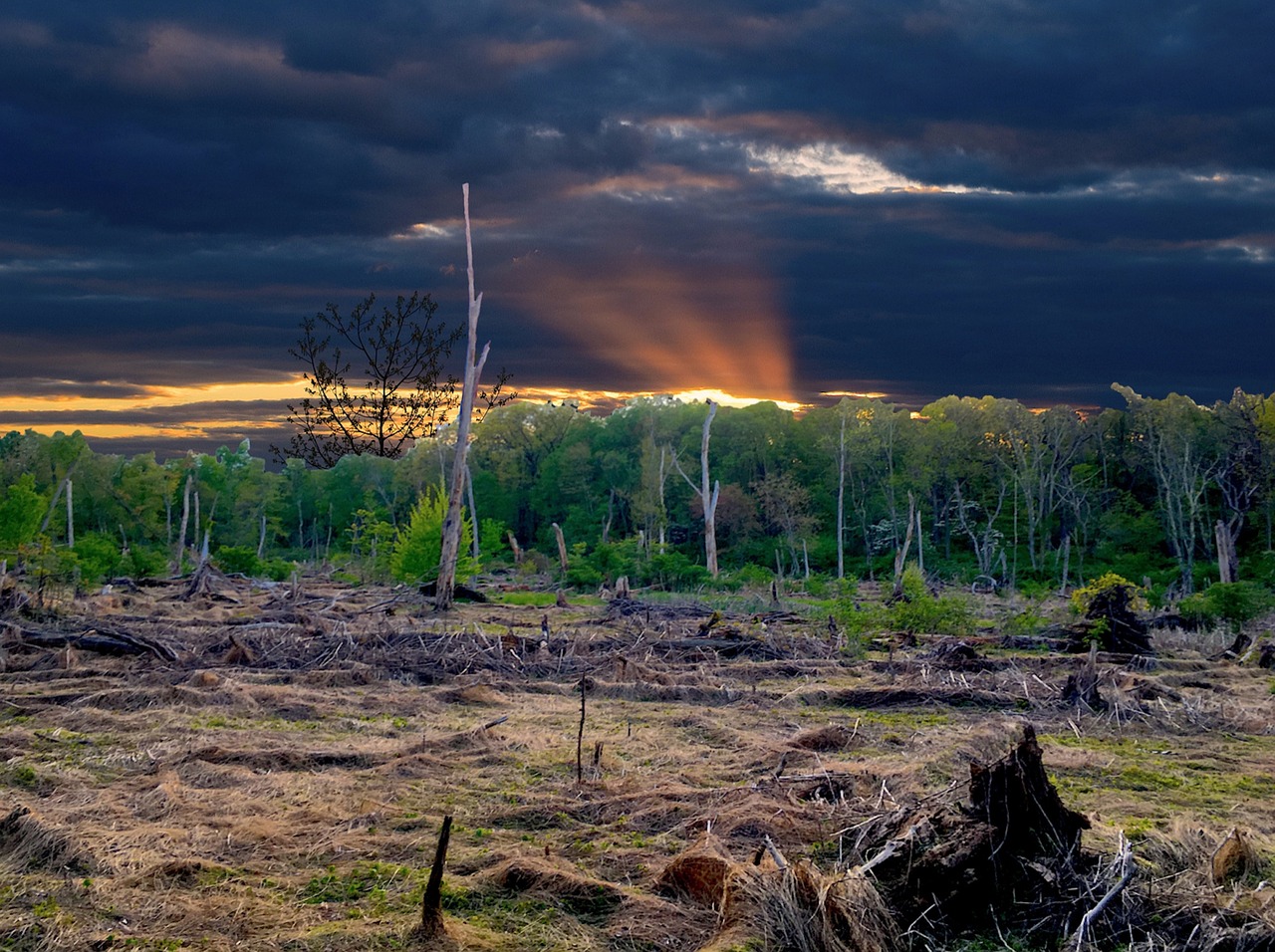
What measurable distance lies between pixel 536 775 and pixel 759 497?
165 feet

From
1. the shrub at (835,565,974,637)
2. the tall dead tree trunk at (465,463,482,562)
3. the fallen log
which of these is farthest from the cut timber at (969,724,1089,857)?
the tall dead tree trunk at (465,463,482,562)

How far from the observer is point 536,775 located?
879 cm

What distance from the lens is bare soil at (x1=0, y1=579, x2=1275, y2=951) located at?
17.9 ft

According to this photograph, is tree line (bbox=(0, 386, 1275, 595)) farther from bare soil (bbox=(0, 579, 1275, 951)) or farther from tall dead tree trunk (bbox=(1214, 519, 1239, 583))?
bare soil (bbox=(0, 579, 1275, 951))

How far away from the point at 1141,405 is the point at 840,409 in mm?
16228

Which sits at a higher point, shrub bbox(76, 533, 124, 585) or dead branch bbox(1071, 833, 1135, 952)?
dead branch bbox(1071, 833, 1135, 952)

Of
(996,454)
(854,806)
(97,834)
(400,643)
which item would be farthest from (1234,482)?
(97,834)

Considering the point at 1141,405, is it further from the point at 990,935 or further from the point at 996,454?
the point at 990,935

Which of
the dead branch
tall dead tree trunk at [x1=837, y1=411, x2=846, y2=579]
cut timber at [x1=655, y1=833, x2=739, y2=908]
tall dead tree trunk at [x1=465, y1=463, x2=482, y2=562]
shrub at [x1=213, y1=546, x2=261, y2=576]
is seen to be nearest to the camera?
the dead branch

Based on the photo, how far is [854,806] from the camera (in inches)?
279

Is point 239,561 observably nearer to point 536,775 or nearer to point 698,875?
point 536,775

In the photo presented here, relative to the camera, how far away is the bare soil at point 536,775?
547cm

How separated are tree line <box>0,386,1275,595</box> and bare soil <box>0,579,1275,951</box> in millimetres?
14336

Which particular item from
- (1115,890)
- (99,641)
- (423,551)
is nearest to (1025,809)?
(1115,890)
